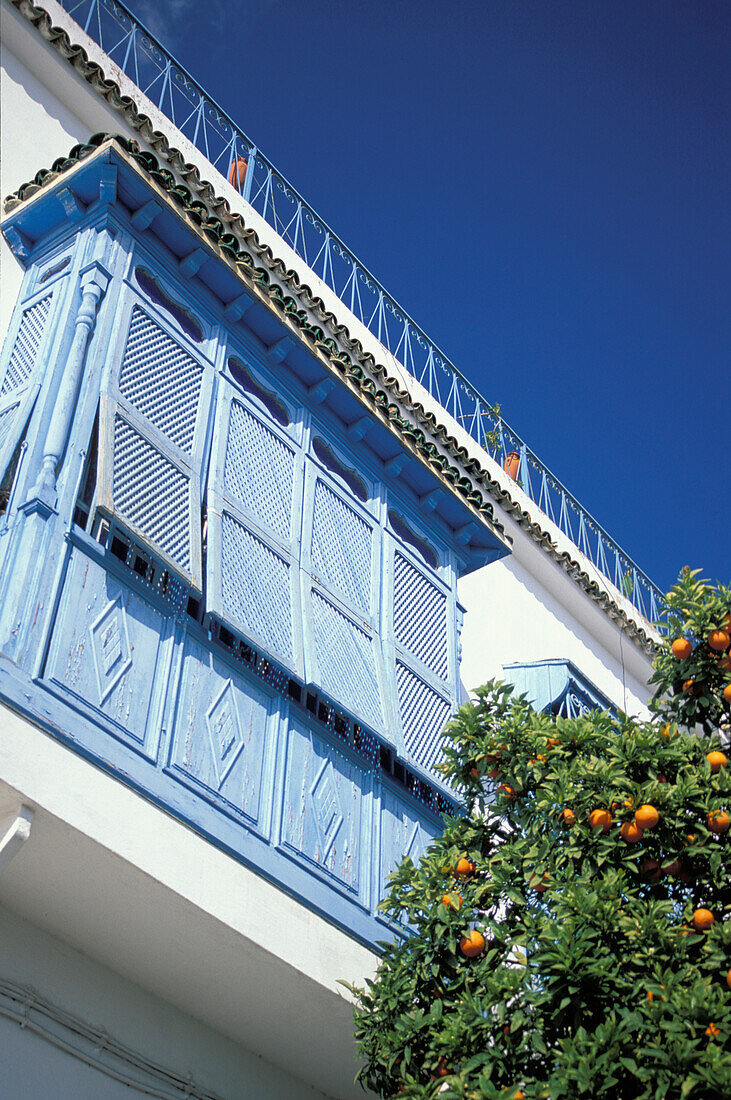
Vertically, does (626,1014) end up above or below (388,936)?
below

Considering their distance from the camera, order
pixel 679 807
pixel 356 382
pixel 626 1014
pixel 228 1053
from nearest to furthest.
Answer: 1. pixel 626 1014
2. pixel 679 807
3. pixel 228 1053
4. pixel 356 382

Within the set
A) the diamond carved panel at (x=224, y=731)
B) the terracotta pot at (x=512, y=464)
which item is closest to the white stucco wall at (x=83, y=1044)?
the diamond carved panel at (x=224, y=731)

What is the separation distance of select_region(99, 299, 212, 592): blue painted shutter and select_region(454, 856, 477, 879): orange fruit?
1704mm

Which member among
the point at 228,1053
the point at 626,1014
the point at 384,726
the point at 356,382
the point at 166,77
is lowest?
the point at 228,1053

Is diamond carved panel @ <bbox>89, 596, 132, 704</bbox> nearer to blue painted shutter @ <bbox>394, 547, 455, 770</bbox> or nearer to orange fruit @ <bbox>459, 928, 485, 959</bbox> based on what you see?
orange fruit @ <bbox>459, 928, 485, 959</bbox>

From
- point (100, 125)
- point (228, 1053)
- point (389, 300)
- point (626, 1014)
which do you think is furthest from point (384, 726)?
point (389, 300)

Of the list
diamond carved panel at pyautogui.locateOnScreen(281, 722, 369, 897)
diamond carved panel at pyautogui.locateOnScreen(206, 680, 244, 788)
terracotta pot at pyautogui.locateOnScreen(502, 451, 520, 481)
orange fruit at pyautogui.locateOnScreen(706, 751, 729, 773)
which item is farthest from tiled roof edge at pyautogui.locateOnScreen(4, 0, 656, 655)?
diamond carved panel at pyautogui.locateOnScreen(206, 680, 244, 788)

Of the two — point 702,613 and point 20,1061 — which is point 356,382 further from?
point 20,1061

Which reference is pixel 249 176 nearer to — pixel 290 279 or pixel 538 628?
pixel 290 279

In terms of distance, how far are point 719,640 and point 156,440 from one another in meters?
2.74

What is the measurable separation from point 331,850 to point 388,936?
0.52 metres

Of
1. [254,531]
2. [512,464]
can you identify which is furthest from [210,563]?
[512,464]

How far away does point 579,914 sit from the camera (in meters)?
4.22

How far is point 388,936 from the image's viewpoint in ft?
19.5
